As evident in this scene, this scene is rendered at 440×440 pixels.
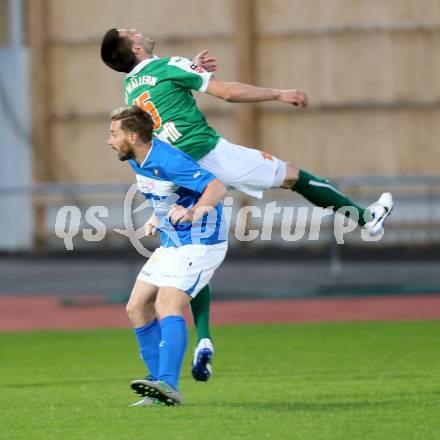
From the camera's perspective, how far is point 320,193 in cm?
902

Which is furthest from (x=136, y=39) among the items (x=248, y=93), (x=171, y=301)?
(x=171, y=301)

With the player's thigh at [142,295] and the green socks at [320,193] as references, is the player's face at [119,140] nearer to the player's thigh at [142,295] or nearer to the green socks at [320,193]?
the player's thigh at [142,295]

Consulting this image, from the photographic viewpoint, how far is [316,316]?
15727 millimetres

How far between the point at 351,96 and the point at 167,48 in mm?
3861

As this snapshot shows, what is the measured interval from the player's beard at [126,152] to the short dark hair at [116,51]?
3.75 feet

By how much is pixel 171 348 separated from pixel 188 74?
207cm

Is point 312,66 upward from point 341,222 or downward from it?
upward

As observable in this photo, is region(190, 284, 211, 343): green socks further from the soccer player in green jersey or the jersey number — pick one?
the jersey number

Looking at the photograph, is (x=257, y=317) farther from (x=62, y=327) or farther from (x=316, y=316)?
(x=62, y=327)

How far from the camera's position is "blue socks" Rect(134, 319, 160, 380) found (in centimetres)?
791

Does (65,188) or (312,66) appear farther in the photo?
(312,66)

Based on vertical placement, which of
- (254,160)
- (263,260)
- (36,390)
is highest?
(254,160)

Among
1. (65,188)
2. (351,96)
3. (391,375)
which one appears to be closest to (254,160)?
(391,375)

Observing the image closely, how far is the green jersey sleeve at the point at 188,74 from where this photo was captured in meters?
8.54
